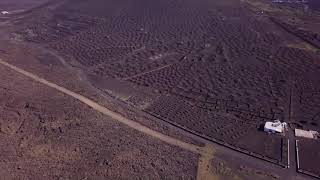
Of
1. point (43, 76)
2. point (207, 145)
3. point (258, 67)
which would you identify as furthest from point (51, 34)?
point (207, 145)

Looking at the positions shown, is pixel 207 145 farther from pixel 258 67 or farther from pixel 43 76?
pixel 43 76

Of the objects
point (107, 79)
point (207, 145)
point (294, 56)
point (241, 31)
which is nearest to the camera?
point (207, 145)

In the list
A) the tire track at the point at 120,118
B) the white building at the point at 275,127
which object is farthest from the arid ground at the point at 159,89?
the white building at the point at 275,127

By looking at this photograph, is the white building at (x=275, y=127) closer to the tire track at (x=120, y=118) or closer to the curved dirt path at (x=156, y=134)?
the curved dirt path at (x=156, y=134)

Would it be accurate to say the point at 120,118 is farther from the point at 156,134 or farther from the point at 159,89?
the point at 159,89

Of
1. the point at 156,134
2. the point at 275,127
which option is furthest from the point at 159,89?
the point at 275,127

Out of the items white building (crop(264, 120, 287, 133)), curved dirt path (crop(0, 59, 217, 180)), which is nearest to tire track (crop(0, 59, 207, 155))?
curved dirt path (crop(0, 59, 217, 180))

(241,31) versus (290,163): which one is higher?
(241,31)
